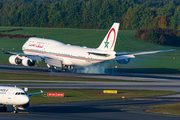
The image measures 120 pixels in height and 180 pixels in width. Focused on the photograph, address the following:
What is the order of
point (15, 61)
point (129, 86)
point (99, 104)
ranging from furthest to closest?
point (15, 61) → point (129, 86) → point (99, 104)

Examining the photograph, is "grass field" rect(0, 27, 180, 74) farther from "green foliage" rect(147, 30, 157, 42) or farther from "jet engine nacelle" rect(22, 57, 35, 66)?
"jet engine nacelle" rect(22, 57, 35, 66)

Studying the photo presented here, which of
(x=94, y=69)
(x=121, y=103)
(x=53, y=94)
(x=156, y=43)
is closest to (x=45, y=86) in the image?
(x=53, y=94)

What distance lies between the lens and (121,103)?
1924 inches

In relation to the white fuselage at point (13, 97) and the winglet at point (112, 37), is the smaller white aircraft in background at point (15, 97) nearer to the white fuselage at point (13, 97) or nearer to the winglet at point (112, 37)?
the white fuselage at point (13, 97)

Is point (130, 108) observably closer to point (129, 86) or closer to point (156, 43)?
point (129, 86)

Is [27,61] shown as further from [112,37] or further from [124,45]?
[124,45]

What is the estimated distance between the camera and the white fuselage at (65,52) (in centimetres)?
8288

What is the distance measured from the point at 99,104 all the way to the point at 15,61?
46.4 m

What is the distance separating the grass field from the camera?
4469 inches

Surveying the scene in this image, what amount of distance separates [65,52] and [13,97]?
167 ft

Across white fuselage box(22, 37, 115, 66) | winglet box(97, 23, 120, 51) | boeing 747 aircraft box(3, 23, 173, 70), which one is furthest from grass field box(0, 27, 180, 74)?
winglet box(97, 23, 120, 51)

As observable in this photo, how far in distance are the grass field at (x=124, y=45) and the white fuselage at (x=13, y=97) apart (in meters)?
67.0

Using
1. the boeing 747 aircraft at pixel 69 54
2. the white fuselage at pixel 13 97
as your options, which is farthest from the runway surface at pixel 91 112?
the boeing 747 aircraft at pixel 69 54

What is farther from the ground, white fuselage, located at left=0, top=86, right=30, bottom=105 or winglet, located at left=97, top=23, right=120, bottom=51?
winglet, located at left=97, top=23, right=120, bottom=51
